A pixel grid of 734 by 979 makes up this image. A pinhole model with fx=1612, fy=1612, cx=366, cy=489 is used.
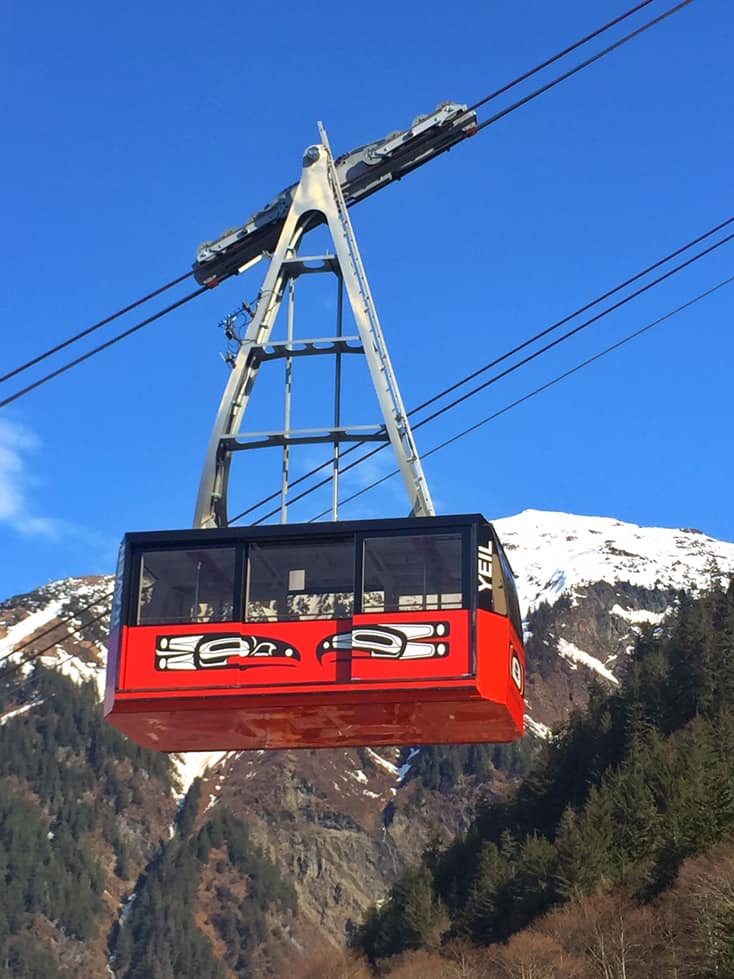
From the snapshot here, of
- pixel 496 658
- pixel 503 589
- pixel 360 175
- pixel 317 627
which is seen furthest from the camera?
pixel 360 175

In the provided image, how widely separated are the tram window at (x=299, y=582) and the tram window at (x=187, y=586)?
0.34m

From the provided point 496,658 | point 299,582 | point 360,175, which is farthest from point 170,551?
point 360,175

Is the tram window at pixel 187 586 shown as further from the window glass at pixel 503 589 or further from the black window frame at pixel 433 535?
the window glass at pixel 503 589

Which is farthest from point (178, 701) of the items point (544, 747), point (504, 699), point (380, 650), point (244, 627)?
point (544, 747)

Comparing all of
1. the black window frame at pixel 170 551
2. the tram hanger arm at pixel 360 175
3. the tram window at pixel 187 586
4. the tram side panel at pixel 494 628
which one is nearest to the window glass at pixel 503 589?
the tram side panel at pixel 494 628

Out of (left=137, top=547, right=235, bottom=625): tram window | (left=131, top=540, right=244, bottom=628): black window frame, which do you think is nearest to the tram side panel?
(left=131, top=540, right=244, bottom=628): black window frame

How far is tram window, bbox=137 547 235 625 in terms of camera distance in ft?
67.7

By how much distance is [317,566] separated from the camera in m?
A: 20.6

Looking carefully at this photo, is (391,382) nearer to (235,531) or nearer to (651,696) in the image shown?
(235,531)

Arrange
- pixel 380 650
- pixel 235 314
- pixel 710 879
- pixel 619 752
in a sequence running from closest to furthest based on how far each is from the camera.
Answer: pixel 380 650 → pixel 235 314 → pixel 710 879 → pixel 619 752

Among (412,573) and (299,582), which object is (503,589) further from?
(299,582)

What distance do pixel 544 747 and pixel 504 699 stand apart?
11089cm

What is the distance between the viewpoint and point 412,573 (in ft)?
66.5

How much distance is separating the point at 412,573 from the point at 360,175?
749cm
